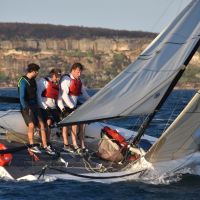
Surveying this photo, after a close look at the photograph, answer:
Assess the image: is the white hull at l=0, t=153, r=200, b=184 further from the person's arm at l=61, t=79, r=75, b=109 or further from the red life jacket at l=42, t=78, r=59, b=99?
the red life jacket at l=42, t=78, r=59, b=99

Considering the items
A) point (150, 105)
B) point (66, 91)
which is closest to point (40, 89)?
point (66, 91)

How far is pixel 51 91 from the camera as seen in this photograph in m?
14.0

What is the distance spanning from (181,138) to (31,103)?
2930mm

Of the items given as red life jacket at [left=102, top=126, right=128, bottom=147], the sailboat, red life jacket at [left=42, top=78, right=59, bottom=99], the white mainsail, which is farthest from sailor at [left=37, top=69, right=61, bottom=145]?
the white mainsail

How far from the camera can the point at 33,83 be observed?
1373cm

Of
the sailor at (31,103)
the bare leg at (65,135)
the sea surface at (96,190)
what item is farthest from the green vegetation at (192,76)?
the sea surface at (96,190)

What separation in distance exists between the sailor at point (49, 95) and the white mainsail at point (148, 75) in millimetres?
1476

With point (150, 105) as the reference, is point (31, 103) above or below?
below

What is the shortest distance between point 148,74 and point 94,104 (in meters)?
1.12

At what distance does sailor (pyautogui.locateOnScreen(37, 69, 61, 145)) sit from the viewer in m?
14.0

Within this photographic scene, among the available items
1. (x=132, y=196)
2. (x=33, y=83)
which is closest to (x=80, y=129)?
(x=33, y=83)

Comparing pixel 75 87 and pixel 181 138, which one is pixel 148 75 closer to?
pixel 181 138

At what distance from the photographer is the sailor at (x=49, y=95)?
14.0 m

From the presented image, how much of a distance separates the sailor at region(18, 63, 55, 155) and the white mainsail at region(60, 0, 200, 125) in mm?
1341
